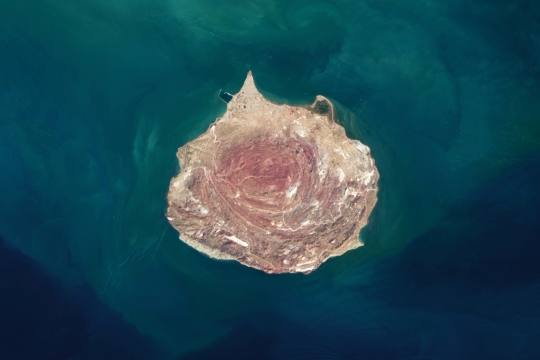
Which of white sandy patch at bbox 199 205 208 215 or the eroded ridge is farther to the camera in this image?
white sandy patch at bbox 199 205 208 215

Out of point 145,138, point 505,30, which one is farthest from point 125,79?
point 505,30

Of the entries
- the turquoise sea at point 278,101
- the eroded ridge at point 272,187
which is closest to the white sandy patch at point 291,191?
the eroded ridge at point 272,187

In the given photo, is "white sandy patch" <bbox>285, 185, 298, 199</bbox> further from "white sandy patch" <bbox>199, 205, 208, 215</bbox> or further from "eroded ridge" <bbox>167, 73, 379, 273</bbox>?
"white sandy patch" <bbox>199, 205, 208, 215</bbox>

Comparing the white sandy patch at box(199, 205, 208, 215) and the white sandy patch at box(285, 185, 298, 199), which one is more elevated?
the white sandy patch at box(285, 185, 298, 199)

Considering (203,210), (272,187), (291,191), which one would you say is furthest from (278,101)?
(203,210)

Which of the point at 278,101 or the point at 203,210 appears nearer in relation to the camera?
the point at 278,101

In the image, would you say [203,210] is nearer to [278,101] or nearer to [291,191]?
[291,191]

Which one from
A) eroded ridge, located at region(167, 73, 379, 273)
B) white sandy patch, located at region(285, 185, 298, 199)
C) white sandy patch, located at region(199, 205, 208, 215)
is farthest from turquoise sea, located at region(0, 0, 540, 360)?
white sandy patch, located at region(285, 185, 298, 199)
